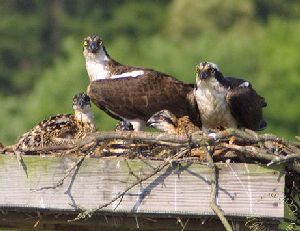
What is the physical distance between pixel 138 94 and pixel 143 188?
3327mm

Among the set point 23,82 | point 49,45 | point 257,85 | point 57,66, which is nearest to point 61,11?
point 49,45

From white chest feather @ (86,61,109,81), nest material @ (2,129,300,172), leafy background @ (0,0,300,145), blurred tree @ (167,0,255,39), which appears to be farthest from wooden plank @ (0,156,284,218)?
blurred tree @ (167,0,255,39)

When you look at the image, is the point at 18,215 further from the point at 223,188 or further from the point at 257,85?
the point at 257,85

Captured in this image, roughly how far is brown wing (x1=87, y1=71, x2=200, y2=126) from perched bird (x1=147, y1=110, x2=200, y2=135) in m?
0.61

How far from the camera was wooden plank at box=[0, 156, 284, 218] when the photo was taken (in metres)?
7.29

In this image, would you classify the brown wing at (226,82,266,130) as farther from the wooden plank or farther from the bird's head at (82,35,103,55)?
the wooden plank

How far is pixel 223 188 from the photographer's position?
732 centimetres

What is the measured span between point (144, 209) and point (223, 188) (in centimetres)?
40

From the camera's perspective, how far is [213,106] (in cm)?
965

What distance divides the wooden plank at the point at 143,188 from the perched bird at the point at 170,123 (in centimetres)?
190

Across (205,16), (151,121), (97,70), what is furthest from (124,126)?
(205,16)

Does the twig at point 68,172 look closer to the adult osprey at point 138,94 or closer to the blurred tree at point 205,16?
the adult osprey at point 138,94

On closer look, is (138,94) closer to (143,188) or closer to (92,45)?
(92,45)

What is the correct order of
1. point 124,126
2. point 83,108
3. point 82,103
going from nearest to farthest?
1. point 124,126
2. point 83,108
3. point 82,103
